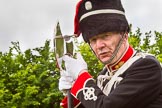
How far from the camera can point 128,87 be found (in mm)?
4172

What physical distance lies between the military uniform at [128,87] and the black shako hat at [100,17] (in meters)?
0.24

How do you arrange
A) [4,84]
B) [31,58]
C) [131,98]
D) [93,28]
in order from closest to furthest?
1. [131,98]
2. [93,28]
3. [4,84]
4. [31,58]

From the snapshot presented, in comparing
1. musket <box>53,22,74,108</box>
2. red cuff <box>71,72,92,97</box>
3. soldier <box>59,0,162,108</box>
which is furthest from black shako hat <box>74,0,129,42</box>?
red cuff <box>71,72,92,97</box>

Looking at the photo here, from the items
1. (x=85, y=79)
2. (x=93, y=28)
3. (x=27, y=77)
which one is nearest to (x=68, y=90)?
(x=85, y=79)

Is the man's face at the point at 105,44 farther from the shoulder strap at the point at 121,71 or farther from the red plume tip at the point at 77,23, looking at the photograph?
the red plume tip at the point at 77,23

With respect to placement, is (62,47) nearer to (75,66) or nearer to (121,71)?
(75,66)

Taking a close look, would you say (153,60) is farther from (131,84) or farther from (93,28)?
(93,28)

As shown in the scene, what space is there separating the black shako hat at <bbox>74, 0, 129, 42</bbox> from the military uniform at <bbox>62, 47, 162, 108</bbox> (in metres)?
0.24

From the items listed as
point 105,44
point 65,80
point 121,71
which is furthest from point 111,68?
point 65,80

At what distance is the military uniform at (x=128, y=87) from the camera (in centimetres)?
415

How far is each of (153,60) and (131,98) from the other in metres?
0.36

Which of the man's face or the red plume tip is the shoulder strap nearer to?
the man's face

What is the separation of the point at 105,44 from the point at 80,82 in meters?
0.38

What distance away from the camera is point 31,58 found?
59.0ft
